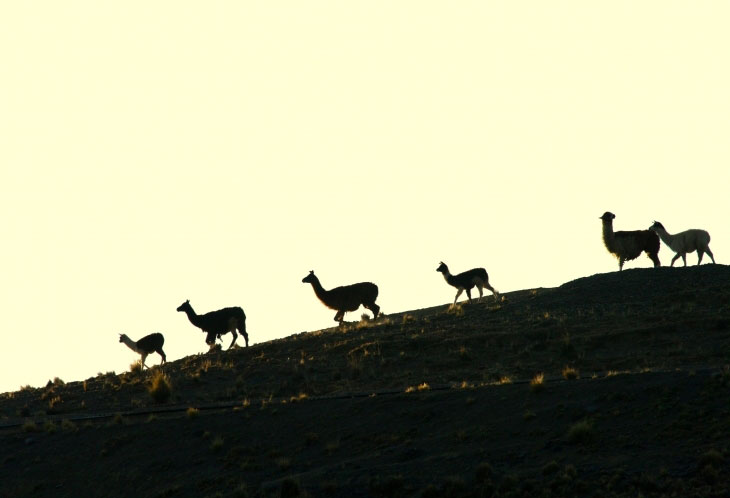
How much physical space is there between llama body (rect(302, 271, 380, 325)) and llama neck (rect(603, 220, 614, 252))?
30.4ft

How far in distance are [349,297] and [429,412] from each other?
2060 cm

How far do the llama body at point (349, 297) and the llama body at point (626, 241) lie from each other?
9416 mm

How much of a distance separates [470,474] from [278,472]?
15.4ft

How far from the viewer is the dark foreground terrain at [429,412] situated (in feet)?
69.1

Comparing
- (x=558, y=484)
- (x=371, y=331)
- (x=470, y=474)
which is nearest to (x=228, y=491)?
(x=470, y=474)

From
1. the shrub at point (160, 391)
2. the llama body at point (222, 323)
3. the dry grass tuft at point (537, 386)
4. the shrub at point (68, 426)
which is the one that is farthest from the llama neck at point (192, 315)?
the dry grass tuft at point (537, 386)

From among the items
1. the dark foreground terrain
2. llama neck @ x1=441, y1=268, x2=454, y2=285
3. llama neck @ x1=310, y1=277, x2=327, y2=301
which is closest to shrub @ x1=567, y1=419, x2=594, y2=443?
the dark foreground terrain

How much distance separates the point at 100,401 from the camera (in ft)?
117

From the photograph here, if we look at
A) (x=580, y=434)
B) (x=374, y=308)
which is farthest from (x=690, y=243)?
(x=580, y=434)

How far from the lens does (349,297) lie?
4631 centimetres

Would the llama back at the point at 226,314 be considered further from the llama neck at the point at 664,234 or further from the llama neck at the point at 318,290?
the llama neck at the point at 664,234

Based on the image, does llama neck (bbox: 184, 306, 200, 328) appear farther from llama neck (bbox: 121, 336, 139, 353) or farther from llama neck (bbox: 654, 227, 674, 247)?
llama neck (bbox: 654, 227, 674, 247)

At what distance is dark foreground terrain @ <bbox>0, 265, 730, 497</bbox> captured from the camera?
21062 mm

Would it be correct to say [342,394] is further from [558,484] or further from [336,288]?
[336,288]
